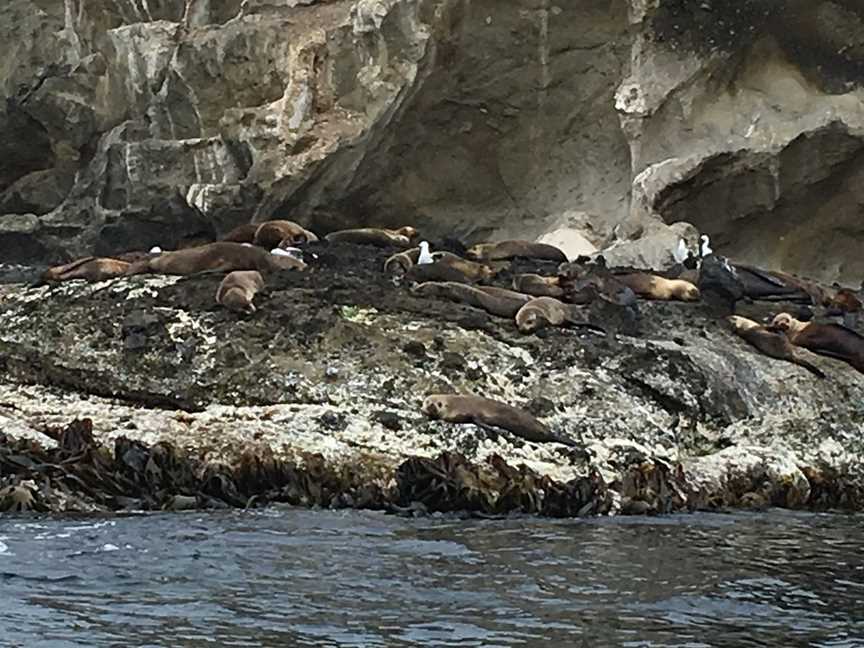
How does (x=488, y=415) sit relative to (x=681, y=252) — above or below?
below

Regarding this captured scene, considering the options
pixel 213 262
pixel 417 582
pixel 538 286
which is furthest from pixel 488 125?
pixel 417 582

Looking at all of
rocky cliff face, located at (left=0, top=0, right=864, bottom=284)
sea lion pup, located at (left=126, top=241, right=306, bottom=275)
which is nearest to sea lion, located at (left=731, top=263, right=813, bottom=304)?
rocky cliff face, located at (left=0, top=0, right=864, bottom=284)

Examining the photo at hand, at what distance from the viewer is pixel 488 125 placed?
20.6 meters

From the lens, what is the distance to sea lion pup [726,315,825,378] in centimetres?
1218

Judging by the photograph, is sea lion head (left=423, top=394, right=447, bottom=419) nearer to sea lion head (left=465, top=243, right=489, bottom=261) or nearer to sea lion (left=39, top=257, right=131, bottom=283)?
sea lion (left=39, top=257, right=131, bottom=283)

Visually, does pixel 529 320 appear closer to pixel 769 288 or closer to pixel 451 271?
pixel 451 271

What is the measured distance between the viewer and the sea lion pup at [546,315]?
11.9 metres

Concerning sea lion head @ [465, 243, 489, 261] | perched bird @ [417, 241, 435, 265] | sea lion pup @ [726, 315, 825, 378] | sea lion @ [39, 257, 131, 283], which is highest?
sea lion head @ [465, 243, 489, 261]

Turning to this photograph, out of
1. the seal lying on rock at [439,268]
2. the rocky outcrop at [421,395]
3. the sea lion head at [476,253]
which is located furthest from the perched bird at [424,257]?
the rocky outcrop at [421,395]

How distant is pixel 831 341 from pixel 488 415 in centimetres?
390

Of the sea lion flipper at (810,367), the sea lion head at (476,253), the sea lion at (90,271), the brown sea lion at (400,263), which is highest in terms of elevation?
the sea lion head at (476,253)

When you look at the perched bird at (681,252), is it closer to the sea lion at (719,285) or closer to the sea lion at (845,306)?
the sea lion at (845,306)

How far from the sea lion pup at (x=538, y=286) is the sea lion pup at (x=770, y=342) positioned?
61.6 inches

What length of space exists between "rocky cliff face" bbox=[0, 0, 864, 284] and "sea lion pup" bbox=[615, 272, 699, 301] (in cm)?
405
